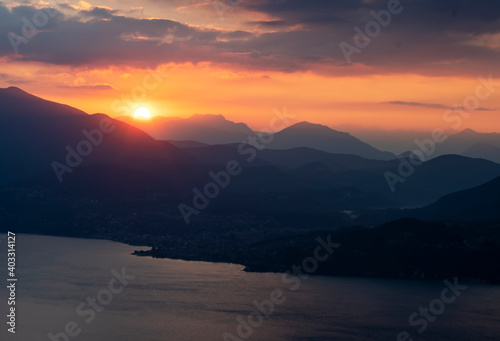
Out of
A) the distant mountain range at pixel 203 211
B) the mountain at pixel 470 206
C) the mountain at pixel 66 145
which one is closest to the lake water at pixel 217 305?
the distant mountain range at pixel 203 211

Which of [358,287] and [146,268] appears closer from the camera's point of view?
[358,287]

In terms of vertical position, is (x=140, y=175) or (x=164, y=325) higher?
(x=140, y=175)

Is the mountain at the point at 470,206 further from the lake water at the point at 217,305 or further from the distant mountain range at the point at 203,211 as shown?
the lake water at the point at 217,305

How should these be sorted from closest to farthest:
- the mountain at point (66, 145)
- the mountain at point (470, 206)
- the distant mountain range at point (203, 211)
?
1. the distant mountain range at point (203, 211)
2. the mountain at point (470, 206)
3. the mountain at point (66, 145)

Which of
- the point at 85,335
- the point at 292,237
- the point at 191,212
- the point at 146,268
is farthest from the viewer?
the point at 191,212

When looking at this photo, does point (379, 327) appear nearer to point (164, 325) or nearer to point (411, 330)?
point (411, 330)

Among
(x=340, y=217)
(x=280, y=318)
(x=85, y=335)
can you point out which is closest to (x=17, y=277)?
(x=85, y=335)
